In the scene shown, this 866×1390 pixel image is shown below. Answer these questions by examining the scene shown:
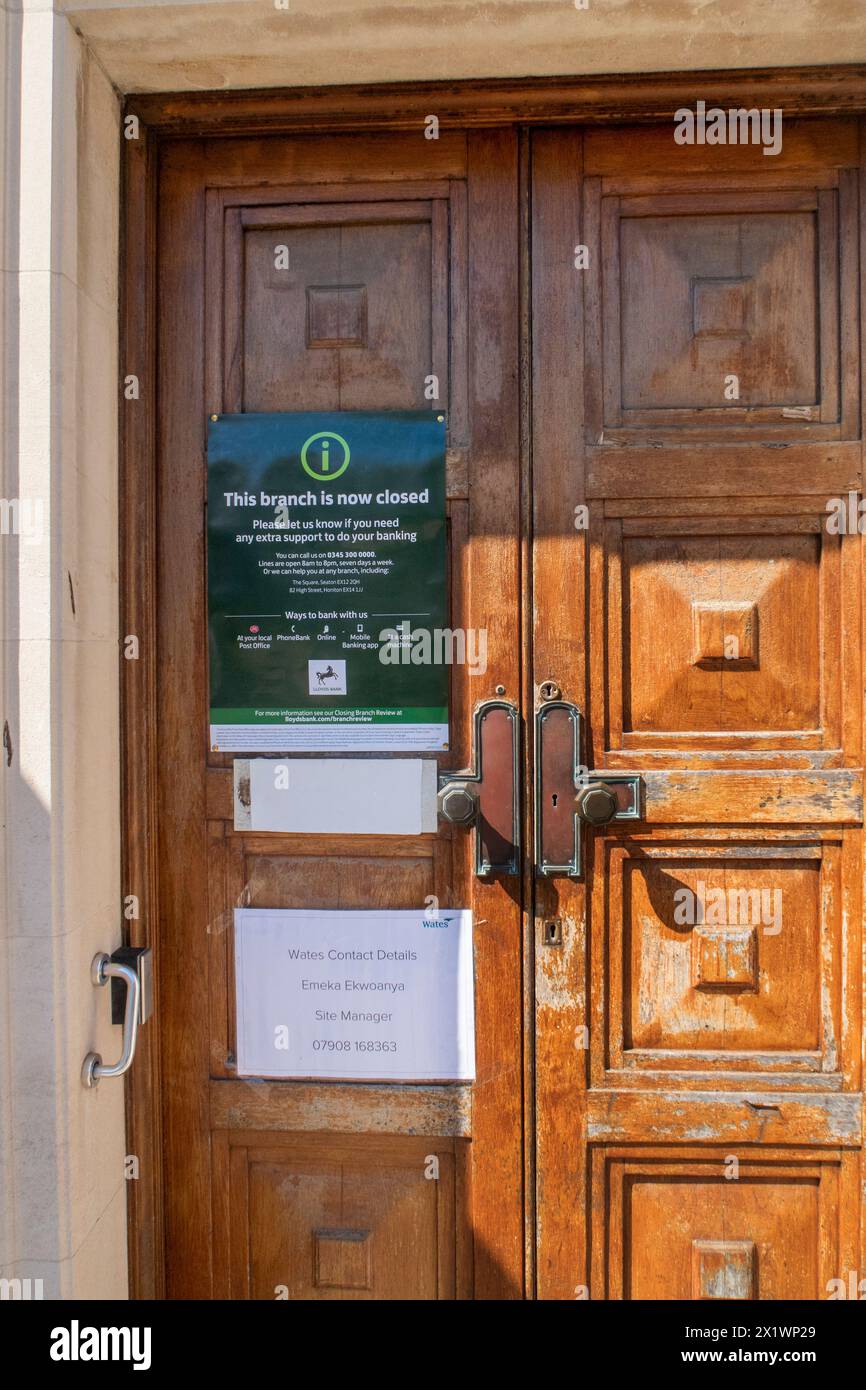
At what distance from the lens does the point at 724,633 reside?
198cm

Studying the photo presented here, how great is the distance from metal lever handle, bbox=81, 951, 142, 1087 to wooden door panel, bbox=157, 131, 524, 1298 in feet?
0.61

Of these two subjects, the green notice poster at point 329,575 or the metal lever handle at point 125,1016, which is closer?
the metal lever handle at point 125,1016

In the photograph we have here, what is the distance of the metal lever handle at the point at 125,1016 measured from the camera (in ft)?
6.00

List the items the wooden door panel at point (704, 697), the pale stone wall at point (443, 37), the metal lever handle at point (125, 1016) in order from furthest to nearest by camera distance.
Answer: the wooden door panel at point (704, 697) < the metal lever handle at point (125, 1016) < the pale stone wall at point (443, 37)

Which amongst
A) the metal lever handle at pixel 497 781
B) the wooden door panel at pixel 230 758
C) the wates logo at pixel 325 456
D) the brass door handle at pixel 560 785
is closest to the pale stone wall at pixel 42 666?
the wooden door panel at pixel 230 758

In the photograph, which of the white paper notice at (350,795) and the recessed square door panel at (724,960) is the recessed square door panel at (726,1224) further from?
the white paper notice at (350,795)

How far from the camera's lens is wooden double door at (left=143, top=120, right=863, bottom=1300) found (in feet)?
6.46

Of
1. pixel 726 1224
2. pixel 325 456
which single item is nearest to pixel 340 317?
pixel 325 456

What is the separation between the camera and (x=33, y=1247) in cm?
178

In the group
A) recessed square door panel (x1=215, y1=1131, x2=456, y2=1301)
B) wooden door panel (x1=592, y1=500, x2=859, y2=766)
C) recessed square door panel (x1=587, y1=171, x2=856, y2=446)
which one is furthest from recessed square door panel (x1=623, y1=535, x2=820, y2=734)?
recessed square door panel (x1=215, y1=1131, x2=456, y2=1301)

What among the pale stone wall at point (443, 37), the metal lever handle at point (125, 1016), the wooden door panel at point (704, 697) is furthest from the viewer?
the wooden door panel at point (704, 697)

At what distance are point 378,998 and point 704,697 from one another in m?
1.03

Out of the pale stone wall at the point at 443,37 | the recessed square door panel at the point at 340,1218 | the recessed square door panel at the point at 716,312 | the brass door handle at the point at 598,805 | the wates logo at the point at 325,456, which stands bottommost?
the recessed square door panel at the point at 340,1218
